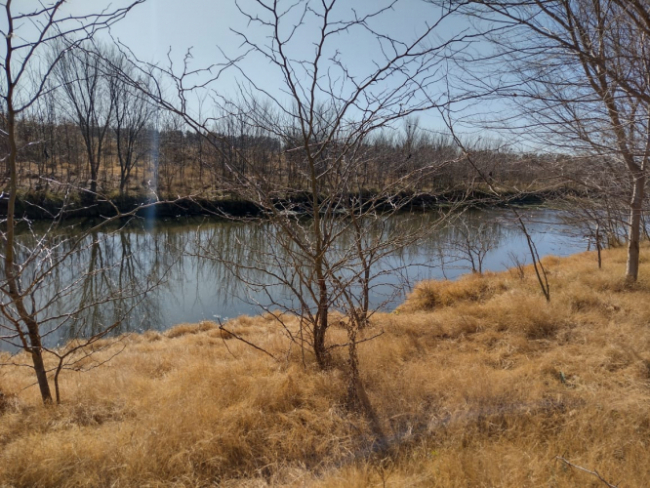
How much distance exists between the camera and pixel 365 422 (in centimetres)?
285

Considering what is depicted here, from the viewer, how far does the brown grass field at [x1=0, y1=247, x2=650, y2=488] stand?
7.55ft

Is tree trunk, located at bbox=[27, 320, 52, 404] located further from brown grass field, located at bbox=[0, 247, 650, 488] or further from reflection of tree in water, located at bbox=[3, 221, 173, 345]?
reflection of tree in water, located at bbox=[3, 221, 173, 345]

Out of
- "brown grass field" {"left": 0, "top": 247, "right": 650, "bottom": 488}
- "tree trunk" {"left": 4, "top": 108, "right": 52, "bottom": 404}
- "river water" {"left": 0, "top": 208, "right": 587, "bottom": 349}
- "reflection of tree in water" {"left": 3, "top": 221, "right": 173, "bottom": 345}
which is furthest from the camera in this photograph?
"river water" {"left": 0, "top": 208, "right": 587, "bottom": 349}

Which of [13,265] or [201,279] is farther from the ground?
[13,265]

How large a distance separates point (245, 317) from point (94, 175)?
21.2 m

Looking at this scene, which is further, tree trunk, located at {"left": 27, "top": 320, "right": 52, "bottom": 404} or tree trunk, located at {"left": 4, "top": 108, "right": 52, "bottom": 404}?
tree trunk, located at {"left": 27, "top": 320, "right": 52, "bottom": 404}

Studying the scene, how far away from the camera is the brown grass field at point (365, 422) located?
7.55 feet

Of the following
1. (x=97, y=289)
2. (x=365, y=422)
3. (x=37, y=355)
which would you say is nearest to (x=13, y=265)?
(x=37, y=355)

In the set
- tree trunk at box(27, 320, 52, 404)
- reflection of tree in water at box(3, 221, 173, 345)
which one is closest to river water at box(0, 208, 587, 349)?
reflection of tree in water at box(3, 221, 173, 345)

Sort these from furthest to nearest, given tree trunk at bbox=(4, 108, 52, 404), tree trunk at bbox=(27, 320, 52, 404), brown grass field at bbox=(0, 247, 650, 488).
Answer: tree trunk at bbox=(27, 320, 52, 404) < tree trunk at bbox=(4, 108, 52, 404) < brown grass field at bbox=(0, 247, 650, 488)

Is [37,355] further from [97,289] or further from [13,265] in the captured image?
[97,289]

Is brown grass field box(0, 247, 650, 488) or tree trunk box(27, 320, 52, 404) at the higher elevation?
tree trunk box(27, 320, 52, 404)

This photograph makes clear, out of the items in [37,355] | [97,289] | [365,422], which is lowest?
[97,289]

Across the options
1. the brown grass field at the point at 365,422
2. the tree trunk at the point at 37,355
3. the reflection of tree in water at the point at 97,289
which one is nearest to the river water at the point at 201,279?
the reflection of tree in water at the point at 97,289
